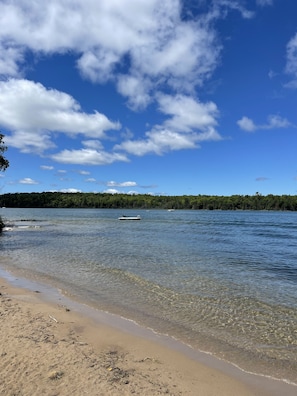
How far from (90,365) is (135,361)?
0.96m

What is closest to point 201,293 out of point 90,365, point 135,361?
point 135,361

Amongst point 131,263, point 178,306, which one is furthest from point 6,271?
point 178,306

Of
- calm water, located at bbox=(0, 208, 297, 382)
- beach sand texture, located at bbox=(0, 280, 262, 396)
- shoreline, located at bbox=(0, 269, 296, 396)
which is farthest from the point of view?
Answer: calm water, located at bbox=(0, 208, 297, 382)

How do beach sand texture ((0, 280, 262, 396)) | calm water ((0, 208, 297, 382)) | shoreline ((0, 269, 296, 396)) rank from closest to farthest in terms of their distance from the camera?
beach sand texture ((0, 280, 262, 396)) → shoreline ((0, 269, 296, 396)) → calm water ((0, 208, 297, 382))

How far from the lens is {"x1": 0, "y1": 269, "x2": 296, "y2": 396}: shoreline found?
213 inches

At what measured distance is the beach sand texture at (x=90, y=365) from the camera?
5191 millimetres

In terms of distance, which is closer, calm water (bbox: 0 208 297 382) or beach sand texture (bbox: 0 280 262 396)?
beach sand texture (bbox: 0 280 262 396)

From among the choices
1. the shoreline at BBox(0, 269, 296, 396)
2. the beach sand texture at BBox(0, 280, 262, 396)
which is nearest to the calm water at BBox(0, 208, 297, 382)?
the shoreline at BBox(0, 269, 296, 396)

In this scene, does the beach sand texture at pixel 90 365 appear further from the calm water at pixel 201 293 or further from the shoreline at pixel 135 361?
the calm water at pixel 201 293

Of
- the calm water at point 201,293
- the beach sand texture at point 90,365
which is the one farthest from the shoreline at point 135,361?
the calm water at point 201,293

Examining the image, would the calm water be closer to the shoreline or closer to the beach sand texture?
the shoreline

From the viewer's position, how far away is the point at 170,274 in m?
16.0

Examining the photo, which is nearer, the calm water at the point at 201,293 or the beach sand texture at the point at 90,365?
the beach sand texture at the point at 90,365

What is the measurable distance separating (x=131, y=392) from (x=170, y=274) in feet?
36.0
